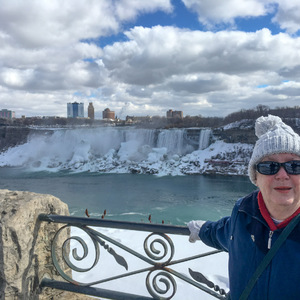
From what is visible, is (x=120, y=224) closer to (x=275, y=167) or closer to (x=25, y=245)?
→ (x=25, y=245)

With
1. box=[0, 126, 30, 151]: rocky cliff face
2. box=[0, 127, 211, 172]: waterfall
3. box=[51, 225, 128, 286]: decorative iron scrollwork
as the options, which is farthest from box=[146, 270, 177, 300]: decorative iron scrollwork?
box=[0, 126, 30, 151]: rocky cliff face

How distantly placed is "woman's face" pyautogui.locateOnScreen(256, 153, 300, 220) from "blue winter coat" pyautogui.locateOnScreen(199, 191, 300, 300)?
6 cm

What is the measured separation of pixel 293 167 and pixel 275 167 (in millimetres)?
65

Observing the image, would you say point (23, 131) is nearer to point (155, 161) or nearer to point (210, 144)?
point (155, 161)

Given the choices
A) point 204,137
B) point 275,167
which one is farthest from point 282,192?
point 204,137

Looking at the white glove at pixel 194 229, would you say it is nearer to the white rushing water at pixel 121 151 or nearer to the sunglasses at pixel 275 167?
the sunglasses at pixel 275 167

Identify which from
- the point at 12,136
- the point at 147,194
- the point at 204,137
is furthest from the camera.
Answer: the point at 12,136

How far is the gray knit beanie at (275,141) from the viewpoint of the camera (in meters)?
1.13

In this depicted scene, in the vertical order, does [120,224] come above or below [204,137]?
below

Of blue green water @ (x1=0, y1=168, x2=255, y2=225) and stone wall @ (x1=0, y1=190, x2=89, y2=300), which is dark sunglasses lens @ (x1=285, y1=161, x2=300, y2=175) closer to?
stone wall @ (x1=0, y1=190, x2=89, y2=300)

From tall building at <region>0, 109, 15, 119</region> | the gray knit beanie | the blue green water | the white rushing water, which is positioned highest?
tall building at <region>0, 109, 15, 119</region>

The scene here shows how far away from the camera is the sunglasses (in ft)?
3.74

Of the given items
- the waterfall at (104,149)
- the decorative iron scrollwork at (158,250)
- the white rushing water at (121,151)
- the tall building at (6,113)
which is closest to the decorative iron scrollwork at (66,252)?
the decorative iron scrollwork at (158,250)

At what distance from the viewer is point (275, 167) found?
3.79 feet
